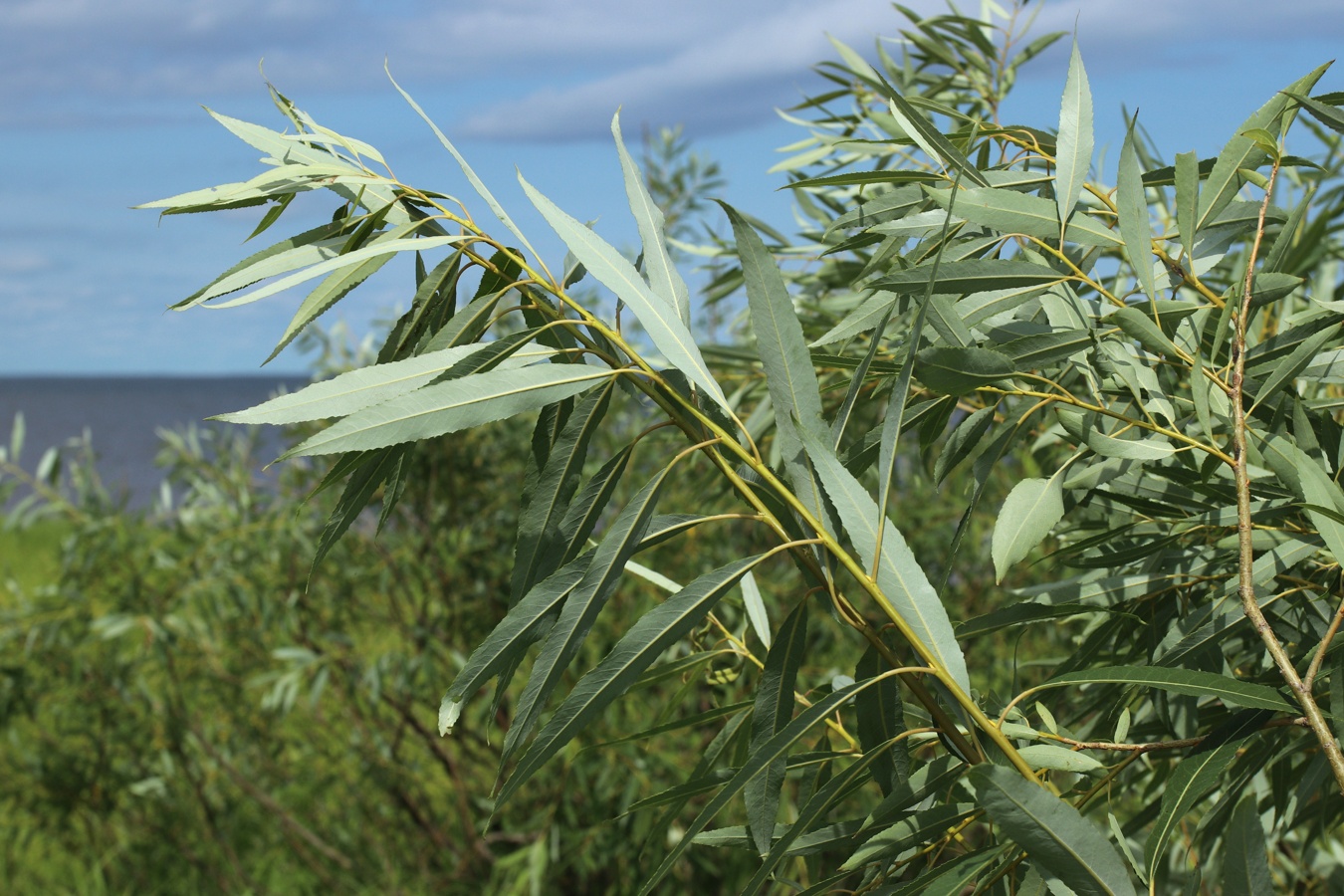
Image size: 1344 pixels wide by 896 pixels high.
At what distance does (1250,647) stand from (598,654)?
1.32 m

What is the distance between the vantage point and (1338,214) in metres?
1.10

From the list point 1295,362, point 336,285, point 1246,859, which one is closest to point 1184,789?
point 1246,859

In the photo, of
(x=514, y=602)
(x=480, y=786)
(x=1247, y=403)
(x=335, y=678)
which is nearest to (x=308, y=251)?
(x=514, y=602)

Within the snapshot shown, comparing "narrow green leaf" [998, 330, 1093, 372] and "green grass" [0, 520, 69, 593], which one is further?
"green grass" [0, 520, 69, 593]

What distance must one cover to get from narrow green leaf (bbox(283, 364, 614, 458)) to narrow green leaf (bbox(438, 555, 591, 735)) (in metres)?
0.08

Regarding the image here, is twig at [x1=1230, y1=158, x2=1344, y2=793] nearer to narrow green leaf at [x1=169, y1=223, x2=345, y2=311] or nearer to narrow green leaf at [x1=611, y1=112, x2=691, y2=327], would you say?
narrow green leaf at [x1=611, y1=112, x2=691, y2=327]

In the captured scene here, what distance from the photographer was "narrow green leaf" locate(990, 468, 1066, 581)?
574 mm

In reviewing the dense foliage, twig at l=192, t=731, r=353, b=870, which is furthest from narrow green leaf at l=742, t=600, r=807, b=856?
twig at l=192, t=731, r=353, b=870

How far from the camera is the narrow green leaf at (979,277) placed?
544 mm

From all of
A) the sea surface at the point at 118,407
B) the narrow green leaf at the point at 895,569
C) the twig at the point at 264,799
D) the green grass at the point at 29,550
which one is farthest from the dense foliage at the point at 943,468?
the sea surface at the point at 118,407

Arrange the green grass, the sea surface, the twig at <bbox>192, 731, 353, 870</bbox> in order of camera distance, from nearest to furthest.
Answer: the twig at <bbox>192, 731, 353, 870</bbox> < the green grass < the sea surface

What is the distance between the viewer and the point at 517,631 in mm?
493

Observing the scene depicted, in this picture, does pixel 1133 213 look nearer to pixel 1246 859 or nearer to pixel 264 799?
pixel 1246 859

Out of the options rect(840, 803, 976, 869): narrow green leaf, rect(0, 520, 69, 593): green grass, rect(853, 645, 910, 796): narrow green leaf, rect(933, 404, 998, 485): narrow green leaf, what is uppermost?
rect(933, 404, 998, 485): narrow green leaf
